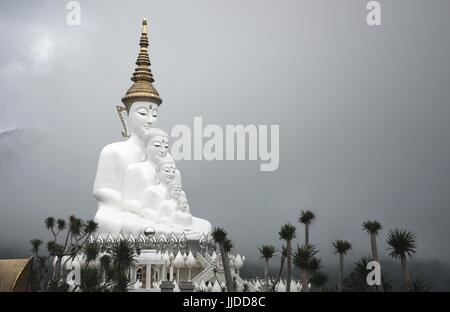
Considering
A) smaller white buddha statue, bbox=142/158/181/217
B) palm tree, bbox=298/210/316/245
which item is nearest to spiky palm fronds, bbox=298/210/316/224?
palm tree, bbox=298/210/316/245

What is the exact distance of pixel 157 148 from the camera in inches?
1341

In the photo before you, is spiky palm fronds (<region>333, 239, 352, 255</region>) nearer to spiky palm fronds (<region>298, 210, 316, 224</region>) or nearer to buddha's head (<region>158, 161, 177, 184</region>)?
spiky palm fronds (<region>298, 210, 316, 224</region>)

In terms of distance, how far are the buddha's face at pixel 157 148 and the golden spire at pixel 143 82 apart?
2624mm

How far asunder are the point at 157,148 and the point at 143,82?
4403 millimetres

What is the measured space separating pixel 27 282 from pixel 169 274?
9486 millimetres

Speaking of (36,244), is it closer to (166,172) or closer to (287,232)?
(166,172)

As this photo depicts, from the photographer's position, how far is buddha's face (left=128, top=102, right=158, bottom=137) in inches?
1389

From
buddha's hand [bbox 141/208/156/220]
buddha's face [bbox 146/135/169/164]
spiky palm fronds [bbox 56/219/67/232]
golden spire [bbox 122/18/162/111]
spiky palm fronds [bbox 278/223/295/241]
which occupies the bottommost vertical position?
spiky palm fronds [bbox 278/223/295/241]

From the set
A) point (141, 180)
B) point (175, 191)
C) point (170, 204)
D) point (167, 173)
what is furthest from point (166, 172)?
point (170, 204)

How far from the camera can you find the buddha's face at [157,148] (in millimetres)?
34062

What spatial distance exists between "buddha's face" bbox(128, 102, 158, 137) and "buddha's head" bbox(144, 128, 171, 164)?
33.5 inches
